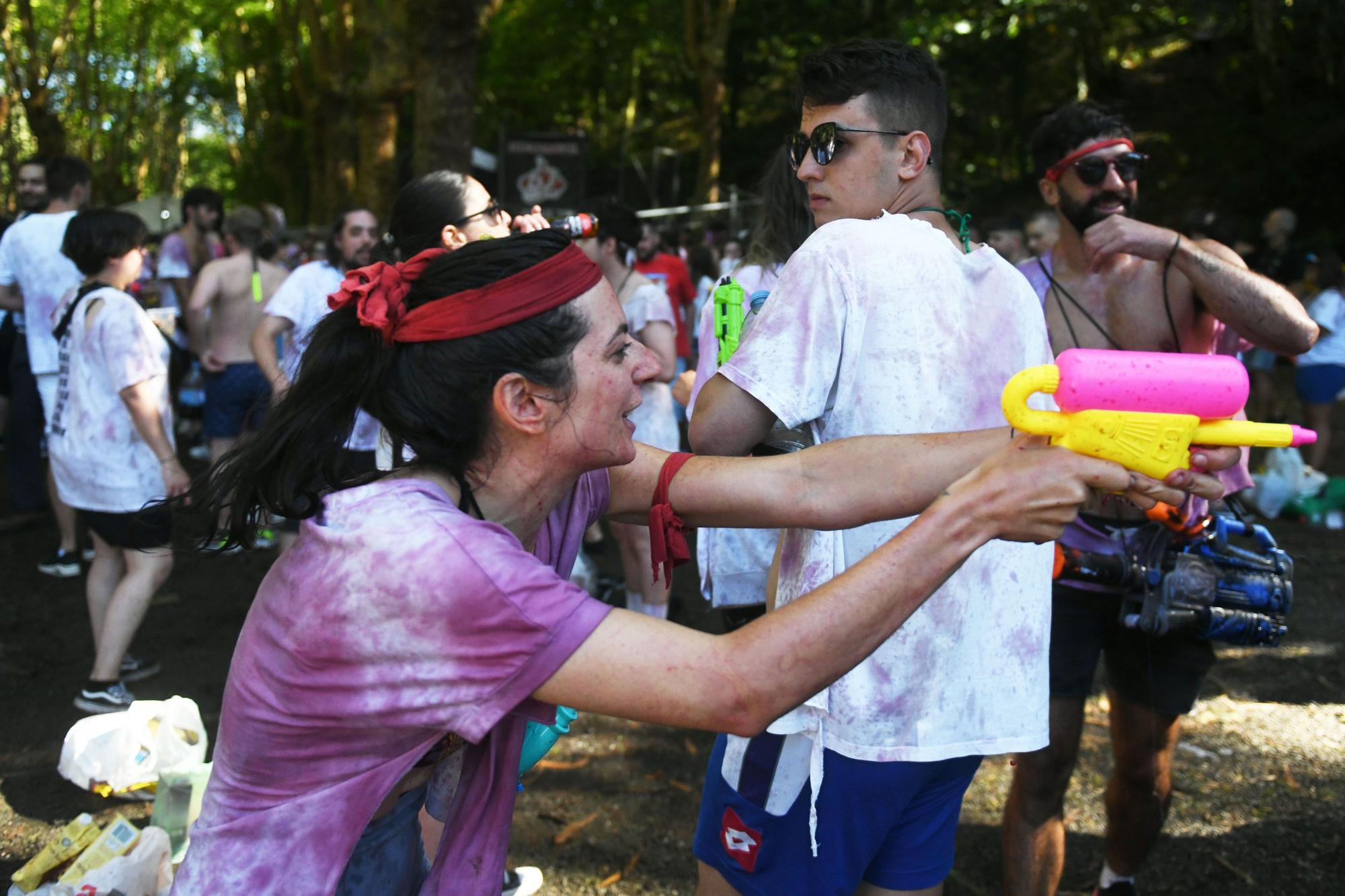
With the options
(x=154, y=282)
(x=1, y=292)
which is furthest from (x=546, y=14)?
(x=1, y=292)

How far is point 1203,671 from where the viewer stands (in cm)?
311

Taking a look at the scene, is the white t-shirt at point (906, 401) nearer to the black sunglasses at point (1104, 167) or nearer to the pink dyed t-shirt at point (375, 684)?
the pink dyed t-shirt at point (375, 684)

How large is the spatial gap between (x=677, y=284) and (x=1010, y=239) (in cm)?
290

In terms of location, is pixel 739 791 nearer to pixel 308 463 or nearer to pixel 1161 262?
pixel 308 463

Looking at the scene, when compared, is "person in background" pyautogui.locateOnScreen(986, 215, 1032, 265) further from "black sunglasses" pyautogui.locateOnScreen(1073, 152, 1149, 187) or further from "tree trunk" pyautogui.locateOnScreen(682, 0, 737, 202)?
"tree trunk" pyautogui.locateOnScreen(682, 0, 737, 202)

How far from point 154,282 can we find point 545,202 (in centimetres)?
436

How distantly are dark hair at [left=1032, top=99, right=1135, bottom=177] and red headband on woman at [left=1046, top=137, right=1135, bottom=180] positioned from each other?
0.06ft

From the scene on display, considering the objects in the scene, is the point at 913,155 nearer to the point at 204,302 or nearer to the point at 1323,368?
the point at 204,302

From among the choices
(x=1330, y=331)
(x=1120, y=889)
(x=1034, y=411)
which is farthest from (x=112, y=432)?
(x=1330, y=331)

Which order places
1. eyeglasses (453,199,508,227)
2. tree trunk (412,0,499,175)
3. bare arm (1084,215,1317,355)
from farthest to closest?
tree trunk (412,0,499,175) → eyeglasses (453,199,508,227) → bare arm (1084,215,1317,355)

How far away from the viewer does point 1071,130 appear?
10.8ft

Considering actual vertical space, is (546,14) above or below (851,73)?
above

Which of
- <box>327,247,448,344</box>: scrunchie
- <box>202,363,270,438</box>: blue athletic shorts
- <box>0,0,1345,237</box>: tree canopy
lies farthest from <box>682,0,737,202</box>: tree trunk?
<box>327,247,448,344</box>: scrunchie

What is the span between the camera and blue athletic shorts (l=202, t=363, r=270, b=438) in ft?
23.5
